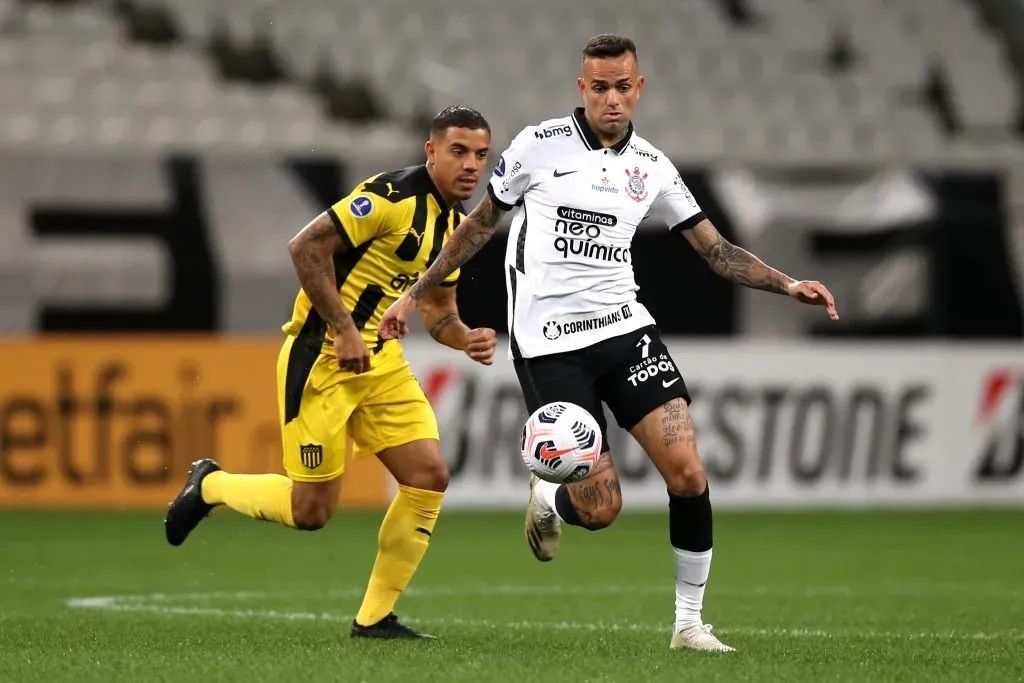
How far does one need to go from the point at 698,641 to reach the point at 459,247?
6.09ft

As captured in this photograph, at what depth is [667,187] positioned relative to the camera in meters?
7.13

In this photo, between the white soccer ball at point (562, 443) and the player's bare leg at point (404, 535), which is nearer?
the white soccer ball at point (562, 443)

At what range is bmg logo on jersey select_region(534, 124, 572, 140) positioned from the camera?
7039 mm

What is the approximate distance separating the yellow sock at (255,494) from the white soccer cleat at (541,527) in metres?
1.07

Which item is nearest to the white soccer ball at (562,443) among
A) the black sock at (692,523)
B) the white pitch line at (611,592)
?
the black sock at (692,523)

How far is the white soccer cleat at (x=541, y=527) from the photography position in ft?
25.1

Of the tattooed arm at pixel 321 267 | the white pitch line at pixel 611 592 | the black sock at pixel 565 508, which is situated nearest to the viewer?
the tattooed arm at pixel 321 267

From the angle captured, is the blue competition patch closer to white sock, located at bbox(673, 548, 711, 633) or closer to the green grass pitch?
the green grass pitch

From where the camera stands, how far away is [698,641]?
682 cm

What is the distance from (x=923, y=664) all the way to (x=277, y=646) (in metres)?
2.55

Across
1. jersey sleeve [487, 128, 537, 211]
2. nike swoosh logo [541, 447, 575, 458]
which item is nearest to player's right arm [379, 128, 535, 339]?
jersey sleeve [487, 128, 537, 211]

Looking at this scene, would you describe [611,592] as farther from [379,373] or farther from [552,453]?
[552,453]

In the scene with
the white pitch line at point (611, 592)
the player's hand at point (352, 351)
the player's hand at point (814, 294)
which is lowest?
the white pitch line at point (611, 592)

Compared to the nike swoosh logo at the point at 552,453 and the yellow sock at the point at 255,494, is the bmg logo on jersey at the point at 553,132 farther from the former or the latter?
the yellow sock at the point at 255,494
